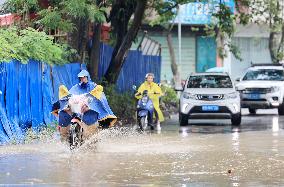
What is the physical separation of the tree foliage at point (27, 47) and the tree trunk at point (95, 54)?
486cm

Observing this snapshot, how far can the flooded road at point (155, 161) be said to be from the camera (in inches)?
500

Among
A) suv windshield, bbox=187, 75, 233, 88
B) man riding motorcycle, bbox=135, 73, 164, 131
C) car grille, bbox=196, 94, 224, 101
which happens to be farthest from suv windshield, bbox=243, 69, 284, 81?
man riding motorcycle, bbox=135, 73, 164, 131

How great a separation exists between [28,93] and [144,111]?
4.33m

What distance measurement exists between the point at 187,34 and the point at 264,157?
40.2 metres

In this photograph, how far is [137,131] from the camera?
2381 centimetres

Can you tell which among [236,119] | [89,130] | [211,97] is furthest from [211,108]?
[89,130]

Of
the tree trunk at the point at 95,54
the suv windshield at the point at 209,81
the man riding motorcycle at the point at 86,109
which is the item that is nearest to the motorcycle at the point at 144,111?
the suv windshield at the point at 209,81

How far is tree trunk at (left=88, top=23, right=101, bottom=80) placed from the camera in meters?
27.2

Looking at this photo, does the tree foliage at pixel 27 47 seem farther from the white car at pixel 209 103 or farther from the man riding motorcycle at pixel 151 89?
the white car at pixel 209 103

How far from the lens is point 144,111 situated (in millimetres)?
24141

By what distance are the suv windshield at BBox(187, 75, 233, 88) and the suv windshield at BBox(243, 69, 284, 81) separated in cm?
728

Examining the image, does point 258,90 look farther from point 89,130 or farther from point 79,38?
point 89,130

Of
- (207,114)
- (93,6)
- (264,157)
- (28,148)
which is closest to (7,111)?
(28,148)

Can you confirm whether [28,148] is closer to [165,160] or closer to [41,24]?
[165,160]
